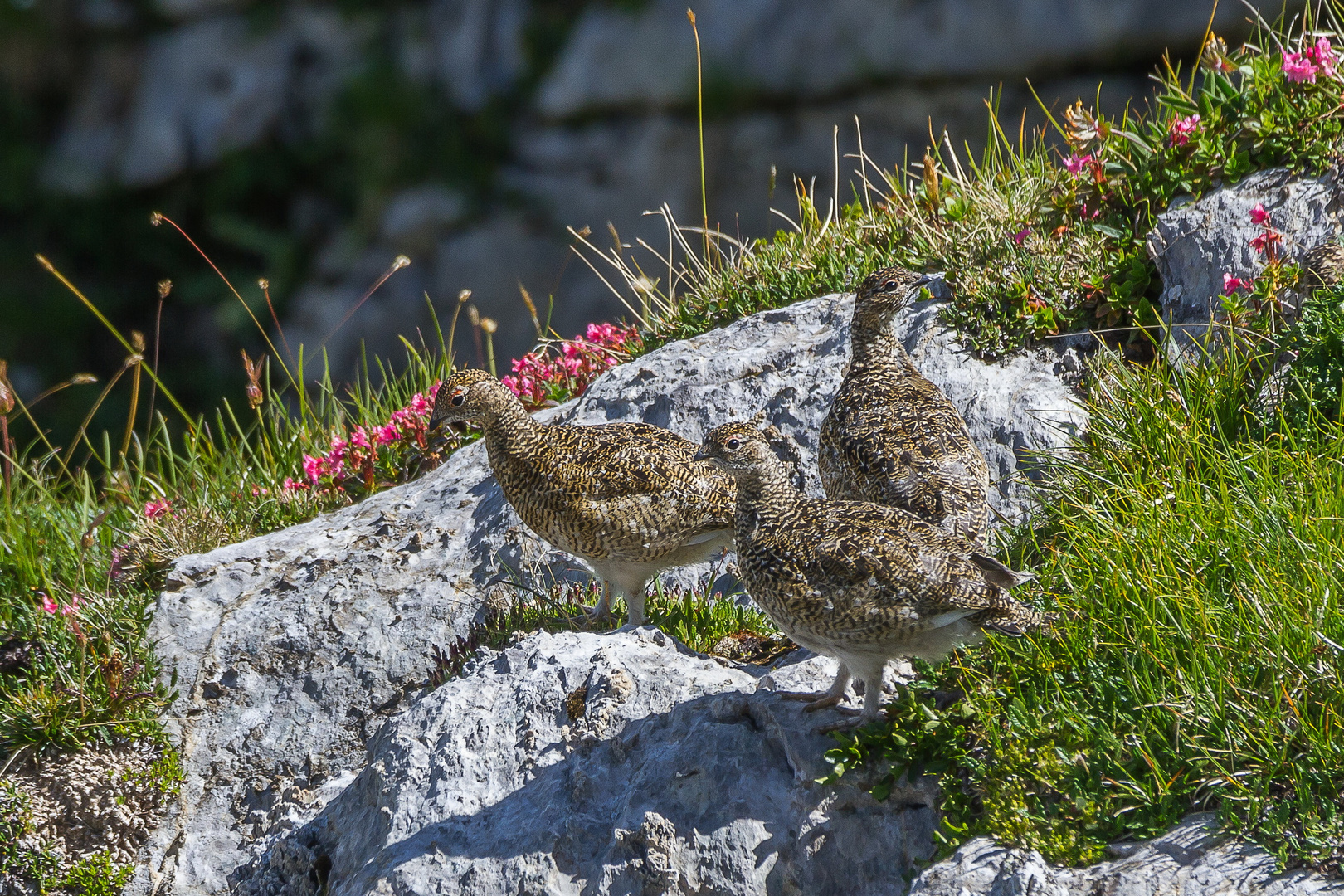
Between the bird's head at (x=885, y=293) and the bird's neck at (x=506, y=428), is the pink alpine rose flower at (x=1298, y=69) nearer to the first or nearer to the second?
the bird's head at (x=885, y=293)

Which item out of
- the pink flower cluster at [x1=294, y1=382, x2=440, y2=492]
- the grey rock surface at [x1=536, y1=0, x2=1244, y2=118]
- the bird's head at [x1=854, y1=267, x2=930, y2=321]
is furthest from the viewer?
the grey rock surface at [x1=536, y1=0, x2=1244, y2=118]

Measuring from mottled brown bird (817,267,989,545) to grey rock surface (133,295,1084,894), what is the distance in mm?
581

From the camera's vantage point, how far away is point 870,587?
13.1 ft

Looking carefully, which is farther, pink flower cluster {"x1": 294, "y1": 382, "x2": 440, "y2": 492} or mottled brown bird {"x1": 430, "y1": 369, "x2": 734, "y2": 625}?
pink flower cluster {"x1": 294, "y1": 382, "x2": 440, "y2": 492}

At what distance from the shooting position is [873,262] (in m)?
7.57

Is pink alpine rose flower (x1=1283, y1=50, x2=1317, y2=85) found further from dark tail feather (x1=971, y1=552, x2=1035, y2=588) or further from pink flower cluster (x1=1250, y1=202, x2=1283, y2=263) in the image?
dark tail feather (x1=971, y1=552, x2=1035, y2=588)

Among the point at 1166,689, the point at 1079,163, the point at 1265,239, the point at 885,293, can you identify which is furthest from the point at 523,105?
the point at 1166,689

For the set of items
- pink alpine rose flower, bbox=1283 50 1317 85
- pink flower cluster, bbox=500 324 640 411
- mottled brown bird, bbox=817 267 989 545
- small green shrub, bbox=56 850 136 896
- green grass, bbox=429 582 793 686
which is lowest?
small green shrub, bbox=56 850 136 896

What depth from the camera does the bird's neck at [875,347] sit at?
241 inches

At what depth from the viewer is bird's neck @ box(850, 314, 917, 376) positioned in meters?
6.11

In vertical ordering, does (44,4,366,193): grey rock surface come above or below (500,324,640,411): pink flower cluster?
above

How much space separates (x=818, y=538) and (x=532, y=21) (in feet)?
53.8

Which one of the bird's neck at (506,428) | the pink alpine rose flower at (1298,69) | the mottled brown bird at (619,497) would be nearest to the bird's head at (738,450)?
the mottled brown bird at (619,497)

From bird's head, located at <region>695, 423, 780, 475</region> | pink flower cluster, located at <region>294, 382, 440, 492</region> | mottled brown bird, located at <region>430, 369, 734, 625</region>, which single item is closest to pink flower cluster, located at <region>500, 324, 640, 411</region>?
pink flower cluster, located at <region>294, 382, 440, 492</region>
